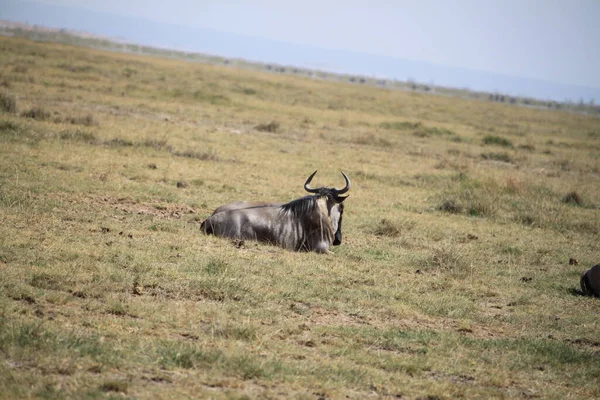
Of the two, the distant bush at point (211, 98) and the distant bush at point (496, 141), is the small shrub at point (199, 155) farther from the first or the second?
the distant bush at point (496, 141)

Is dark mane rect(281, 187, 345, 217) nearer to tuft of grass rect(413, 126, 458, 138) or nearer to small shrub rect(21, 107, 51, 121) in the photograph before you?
small shrub rect(21, 107, 51, 121)

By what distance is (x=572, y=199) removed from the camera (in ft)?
56.6

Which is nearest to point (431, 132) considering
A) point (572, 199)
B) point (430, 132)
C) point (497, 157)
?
point (430, 132)

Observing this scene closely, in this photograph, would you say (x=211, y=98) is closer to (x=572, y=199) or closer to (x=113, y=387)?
(x=572, y=199)

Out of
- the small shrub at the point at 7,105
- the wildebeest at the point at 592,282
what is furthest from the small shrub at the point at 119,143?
the wildebeest at the point at 592,282

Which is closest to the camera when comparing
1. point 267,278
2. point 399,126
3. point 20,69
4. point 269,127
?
point 267,278

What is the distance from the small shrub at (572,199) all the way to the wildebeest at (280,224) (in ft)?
28.2

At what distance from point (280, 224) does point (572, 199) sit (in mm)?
9485

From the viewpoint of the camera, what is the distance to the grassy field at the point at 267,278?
5797 millimetres

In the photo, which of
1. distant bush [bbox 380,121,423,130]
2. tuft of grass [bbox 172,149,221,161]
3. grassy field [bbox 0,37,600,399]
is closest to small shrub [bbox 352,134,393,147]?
grassy field [bbox 0,37,600,399]

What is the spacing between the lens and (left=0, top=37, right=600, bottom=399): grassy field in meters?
5.80

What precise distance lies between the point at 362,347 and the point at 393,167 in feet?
44.2

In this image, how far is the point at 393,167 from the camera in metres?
19.9

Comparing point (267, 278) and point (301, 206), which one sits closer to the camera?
point (267, 278)
